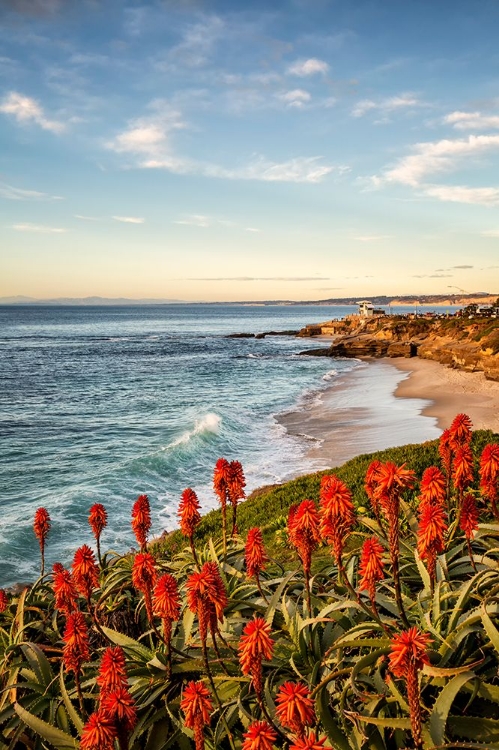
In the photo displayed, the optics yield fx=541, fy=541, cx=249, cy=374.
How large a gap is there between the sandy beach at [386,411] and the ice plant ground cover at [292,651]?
704 inches

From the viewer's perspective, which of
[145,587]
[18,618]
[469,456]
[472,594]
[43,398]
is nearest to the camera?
[145,587]

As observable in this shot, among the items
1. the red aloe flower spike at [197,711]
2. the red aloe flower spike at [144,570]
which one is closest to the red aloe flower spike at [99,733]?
the red aloe flower spike at [197,711]

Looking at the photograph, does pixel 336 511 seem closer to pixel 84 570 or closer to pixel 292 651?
pixel 292 651

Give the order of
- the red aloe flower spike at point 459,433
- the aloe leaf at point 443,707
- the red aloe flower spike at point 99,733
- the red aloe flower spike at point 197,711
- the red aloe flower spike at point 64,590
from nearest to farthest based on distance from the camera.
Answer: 1. the red aloe flower spike at point 99,733
2. the red aloe flower spike at point 197,711
3. the aloe leaf at point 443,707
4. the red aloe flower spike at point 64,590
5. the red aloe flower spike at point 459,433

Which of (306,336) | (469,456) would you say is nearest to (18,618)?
(469,456)

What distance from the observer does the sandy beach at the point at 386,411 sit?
2578 cm

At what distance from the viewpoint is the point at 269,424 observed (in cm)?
3312

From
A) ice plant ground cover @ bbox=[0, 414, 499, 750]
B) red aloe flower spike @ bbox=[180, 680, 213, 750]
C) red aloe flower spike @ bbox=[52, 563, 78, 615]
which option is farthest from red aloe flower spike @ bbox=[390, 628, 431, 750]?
red aloe flower spike @ bbox=[52, 563, 78, 615]

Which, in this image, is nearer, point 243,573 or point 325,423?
point 243,573

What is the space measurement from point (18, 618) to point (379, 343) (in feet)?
269

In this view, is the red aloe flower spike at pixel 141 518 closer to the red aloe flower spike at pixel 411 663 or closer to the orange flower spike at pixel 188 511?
the orange flower spike at pixel 188 511

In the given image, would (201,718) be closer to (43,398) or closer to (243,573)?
(243,573)

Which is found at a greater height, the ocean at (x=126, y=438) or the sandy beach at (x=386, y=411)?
the sandy beach at (x=386, y=411)

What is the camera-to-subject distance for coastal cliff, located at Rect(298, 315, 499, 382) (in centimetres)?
4991
